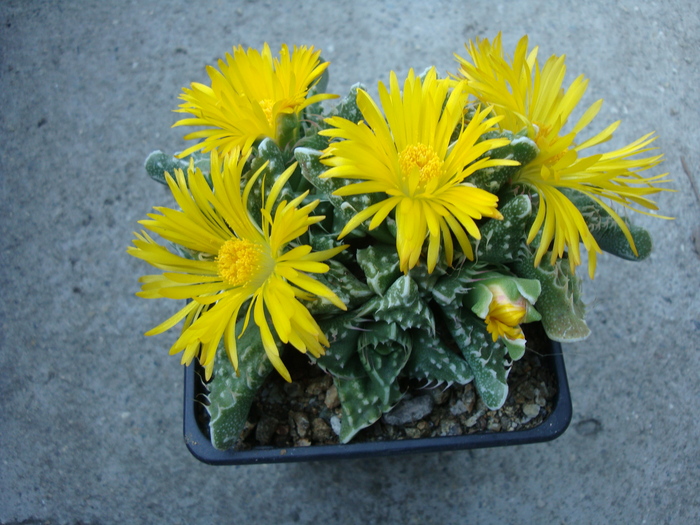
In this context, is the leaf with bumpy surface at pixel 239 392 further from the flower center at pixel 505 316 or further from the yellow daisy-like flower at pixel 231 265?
the flower center at pixel 505 316

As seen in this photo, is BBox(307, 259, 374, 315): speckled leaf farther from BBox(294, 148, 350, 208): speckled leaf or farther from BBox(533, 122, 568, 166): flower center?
BBox(533, 122, 568, 166): flower center

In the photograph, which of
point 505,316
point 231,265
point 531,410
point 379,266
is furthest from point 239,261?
point 531,410

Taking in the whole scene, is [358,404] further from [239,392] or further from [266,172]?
[266,172]

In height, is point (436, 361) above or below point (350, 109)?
below

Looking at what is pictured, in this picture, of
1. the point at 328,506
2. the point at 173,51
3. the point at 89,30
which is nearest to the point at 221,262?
the point at 328,506

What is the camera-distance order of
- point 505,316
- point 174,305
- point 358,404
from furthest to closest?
1. point 174,305
2. point 358,404
3. point 505,316

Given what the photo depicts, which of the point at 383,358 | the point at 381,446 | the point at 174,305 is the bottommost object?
the point at 174,305

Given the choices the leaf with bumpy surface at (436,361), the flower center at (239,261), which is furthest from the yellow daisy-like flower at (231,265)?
the leaf with bumpy surface at (436,361)
